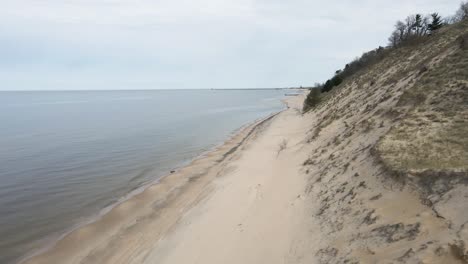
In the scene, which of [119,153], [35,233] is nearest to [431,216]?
[35,233]

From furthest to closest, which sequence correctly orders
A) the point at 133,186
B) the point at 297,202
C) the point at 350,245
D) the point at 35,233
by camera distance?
1. the point at 133,186
2. the point at 35,233
3. the point at 297,202
4. the point at 350,245

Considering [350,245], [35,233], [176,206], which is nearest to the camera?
[350,245]

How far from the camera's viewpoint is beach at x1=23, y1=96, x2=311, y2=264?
9.52 metres

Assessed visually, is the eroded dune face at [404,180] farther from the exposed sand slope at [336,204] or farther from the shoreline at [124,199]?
the shoreline at [124,199]

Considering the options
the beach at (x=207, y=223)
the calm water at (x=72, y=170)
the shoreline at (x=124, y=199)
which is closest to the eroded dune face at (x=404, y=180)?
the beach at (x=207, y=223)

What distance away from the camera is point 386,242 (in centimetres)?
694

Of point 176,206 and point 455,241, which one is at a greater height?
point 455,241

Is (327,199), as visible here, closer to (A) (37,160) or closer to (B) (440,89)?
(B) (440,89)

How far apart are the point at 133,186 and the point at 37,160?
11.7 meters

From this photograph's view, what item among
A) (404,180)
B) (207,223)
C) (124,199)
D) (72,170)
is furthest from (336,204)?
(72,170)

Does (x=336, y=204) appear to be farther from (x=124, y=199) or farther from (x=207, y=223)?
(x=124, y=199)

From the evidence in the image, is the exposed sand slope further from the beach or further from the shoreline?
the shoreline

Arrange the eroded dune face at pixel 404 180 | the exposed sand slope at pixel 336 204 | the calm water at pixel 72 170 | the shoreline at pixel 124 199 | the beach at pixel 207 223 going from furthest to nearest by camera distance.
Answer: the calm water at pixel 72 170 → the shoreline at pixel 124 199 → the beach at pixel 207 223 → the exposed sand slope at pixel 336 204 → the eroded dune face at pixel 404 180

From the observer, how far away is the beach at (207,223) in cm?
952
